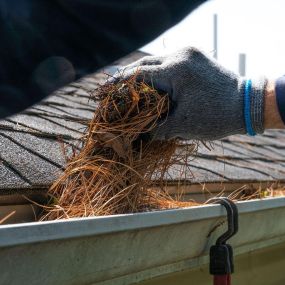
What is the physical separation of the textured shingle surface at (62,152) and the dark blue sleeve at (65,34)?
20cm

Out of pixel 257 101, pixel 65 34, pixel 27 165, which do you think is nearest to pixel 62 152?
pixel 27 165

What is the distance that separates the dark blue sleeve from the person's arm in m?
0.77

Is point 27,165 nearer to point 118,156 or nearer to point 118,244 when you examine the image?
point 118,156

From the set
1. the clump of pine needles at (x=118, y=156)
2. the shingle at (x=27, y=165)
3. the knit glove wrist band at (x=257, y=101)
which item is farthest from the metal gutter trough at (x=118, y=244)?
the shingle at (x=27, y=165)

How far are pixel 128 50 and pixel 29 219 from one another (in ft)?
2.92

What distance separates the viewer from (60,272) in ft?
4.26

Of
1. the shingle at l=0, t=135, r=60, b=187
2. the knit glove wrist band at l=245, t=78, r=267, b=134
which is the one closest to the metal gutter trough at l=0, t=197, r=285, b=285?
the knit glove wrist band at l=245, t=78, r=267, b=134

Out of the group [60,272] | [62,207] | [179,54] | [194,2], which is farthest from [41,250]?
[179,54]

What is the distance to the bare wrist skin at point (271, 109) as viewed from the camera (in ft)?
5.41

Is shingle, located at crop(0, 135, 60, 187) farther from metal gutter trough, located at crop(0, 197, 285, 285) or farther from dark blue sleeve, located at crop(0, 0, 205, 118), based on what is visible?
dark blue sleeve, located at crop(0, 0, 205, 118)

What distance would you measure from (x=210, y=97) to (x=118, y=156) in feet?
1.04

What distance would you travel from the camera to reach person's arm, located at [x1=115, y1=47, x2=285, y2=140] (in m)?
1.65

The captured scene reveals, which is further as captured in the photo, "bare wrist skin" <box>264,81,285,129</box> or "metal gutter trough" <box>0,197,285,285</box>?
"bare wrist skin" <box>264,81,285,129</box>

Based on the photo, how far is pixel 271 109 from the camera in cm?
166
